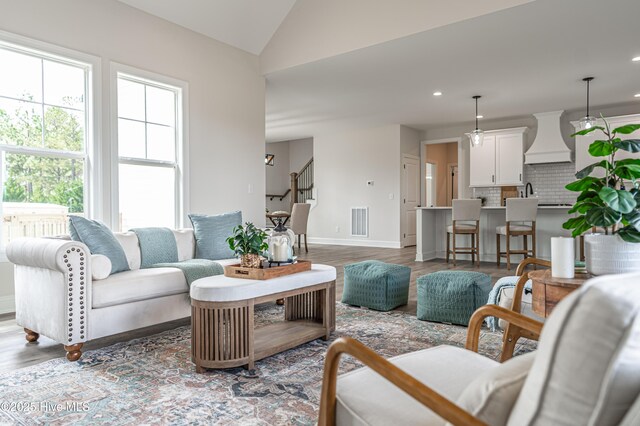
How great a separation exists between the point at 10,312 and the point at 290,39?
4194mm

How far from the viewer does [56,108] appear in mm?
4000

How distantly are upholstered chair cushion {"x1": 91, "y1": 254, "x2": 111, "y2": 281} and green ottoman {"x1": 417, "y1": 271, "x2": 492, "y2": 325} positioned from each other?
235 centimetres

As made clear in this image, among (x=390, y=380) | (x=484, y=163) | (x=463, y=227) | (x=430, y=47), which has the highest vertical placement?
(x=430, y=47)

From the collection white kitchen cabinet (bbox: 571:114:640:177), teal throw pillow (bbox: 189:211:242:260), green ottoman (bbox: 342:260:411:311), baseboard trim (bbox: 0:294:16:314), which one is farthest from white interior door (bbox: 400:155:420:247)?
baseboard trim (bbox: 0:294:16:314)

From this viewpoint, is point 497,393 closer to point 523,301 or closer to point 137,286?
point 523,301

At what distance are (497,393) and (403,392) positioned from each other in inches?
15.7

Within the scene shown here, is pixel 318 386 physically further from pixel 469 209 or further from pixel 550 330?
pixel 469 209

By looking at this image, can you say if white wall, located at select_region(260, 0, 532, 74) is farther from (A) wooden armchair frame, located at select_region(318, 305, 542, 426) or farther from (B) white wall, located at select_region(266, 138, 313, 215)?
(B) white wall, located at select_region(266, 138, 313, 215)

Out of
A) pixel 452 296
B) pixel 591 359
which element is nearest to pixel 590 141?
pixel 452 296

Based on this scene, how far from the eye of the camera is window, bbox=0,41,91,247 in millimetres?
3721

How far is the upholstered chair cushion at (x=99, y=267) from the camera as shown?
110 inches

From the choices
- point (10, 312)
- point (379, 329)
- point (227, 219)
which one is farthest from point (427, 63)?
point (10, 312)

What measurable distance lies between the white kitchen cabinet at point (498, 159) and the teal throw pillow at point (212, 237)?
593cm

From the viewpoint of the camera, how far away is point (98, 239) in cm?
308
